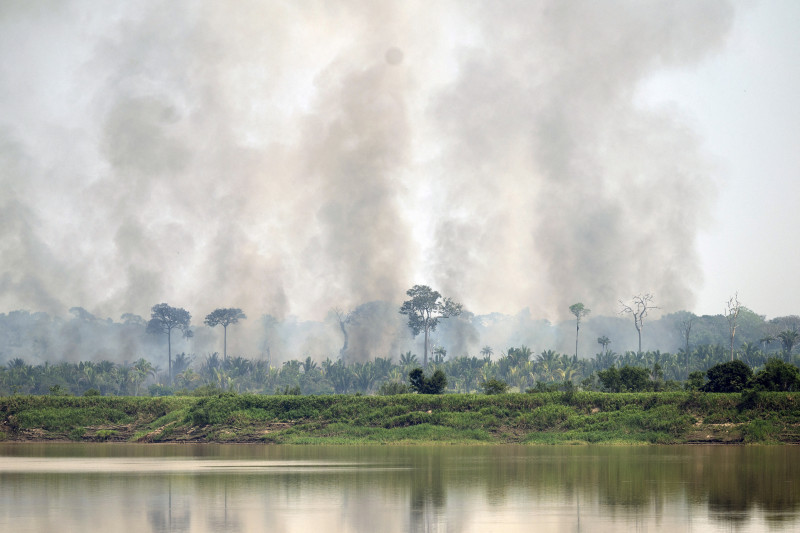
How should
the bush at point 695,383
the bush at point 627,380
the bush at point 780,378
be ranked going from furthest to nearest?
the bush at point 627,380 < the bush at point 695,383 < the bush at point 780,378

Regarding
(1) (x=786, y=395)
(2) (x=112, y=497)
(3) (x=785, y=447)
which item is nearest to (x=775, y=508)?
(2) (x=112, y=497)

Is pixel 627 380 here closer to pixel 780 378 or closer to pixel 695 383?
pixel 695 383

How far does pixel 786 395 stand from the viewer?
3115 inches

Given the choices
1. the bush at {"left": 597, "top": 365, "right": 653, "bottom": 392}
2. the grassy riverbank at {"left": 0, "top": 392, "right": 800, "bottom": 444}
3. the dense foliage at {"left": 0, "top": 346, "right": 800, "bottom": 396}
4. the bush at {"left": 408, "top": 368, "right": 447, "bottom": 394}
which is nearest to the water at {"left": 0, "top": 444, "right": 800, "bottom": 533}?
the grassy riverbank at {"left": 0, "top": 392, "right": 800, "bottom": 444}

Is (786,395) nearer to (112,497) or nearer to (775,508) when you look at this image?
(775,508)

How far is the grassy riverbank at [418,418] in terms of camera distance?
8019cm

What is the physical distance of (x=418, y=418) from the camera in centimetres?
8931

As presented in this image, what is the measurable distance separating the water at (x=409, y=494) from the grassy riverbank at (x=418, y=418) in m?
17.1

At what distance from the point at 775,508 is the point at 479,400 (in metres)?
60.5

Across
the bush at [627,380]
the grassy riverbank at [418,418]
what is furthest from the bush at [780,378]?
the bush at [627,380]

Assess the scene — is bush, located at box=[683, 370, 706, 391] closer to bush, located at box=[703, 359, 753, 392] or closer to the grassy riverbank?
bush, located at box=[703, 359, 753, 392]

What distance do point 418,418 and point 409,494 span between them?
2108 inches

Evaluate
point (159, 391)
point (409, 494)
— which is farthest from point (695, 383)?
point (159, 391)

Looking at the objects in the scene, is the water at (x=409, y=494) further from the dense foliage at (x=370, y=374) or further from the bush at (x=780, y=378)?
the dense foliage at (x=370, y=374)
